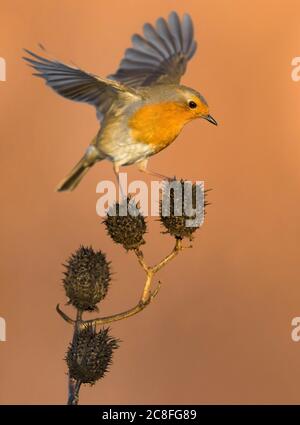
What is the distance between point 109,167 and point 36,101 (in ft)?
2.71

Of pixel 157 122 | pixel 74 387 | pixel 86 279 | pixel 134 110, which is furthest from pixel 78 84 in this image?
pixel 74 387

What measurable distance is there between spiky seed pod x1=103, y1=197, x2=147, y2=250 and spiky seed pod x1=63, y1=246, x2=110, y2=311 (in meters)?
0.11

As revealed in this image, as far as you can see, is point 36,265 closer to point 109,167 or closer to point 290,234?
point 109,167

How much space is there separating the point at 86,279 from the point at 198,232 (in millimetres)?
3222

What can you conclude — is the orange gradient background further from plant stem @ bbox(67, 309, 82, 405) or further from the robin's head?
plant stem @ bbox(67, 309, 82, 405)

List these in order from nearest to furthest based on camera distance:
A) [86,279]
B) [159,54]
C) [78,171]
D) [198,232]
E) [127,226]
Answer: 1. [86,279]
2. [127,226]
3. [78,171]
4. [159,54]
5. [198,232]

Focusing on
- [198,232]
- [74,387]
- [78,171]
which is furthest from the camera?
[198,232]

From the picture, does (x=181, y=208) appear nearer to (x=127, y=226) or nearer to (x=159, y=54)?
(x=127, y=226)

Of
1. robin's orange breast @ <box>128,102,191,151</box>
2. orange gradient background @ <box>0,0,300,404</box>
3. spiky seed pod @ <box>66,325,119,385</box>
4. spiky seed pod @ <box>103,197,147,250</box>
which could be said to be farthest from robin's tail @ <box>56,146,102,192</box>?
orange gradient background @ <box>0,0,300,404</box>

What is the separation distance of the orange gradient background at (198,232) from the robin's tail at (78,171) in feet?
5.31

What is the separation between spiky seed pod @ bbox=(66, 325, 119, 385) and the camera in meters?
3.04

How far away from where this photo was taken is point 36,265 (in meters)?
6.28

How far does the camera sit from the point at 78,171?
14.8 feet

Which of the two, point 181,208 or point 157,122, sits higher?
point 157,122
